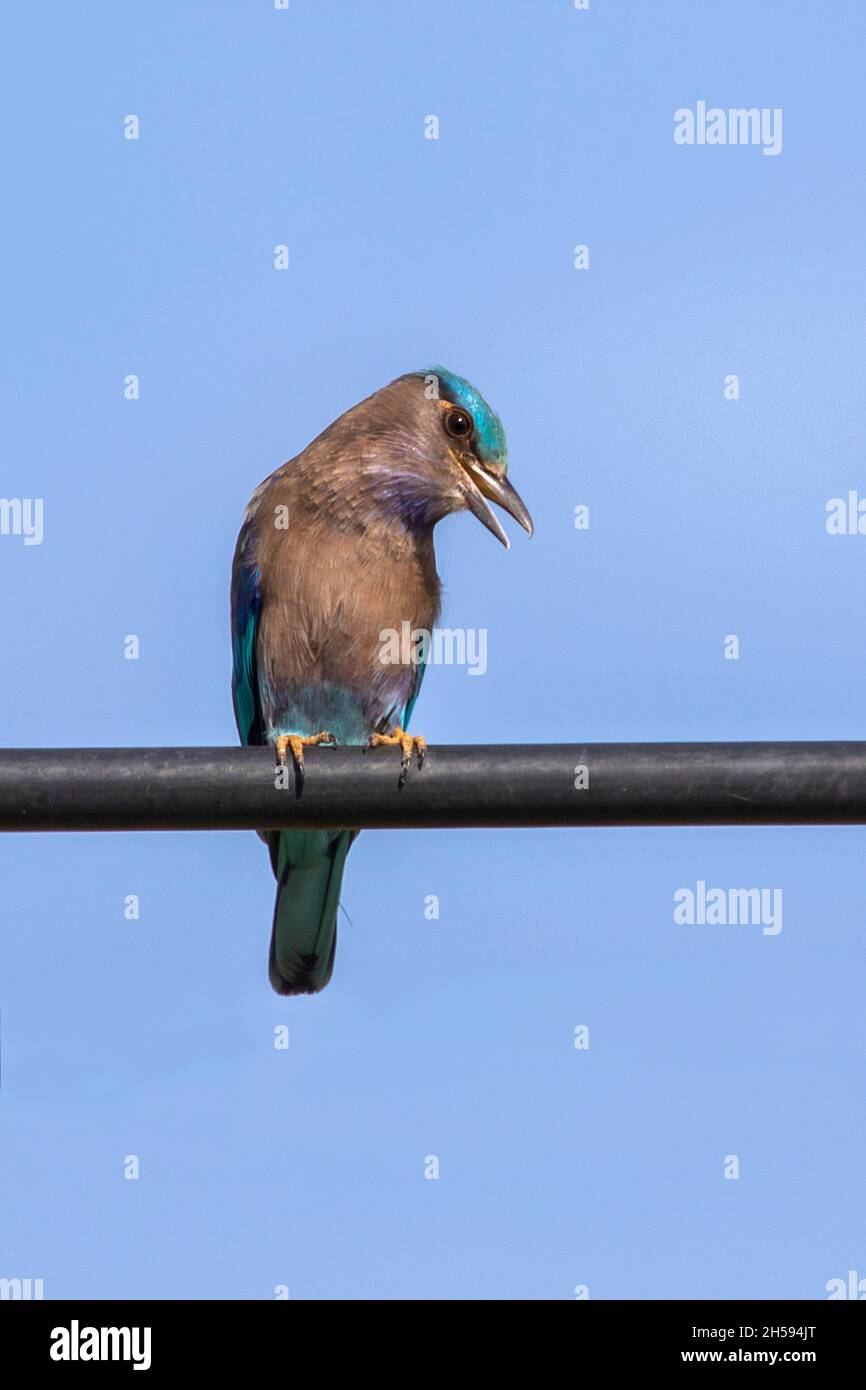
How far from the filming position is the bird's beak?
622cm

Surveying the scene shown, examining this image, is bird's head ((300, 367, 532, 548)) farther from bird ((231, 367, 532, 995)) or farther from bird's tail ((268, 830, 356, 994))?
bird's tail ((268, 830, 356, 994))

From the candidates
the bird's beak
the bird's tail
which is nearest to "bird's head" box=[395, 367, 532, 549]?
the bird's beak

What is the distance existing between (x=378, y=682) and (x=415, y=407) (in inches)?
37.7

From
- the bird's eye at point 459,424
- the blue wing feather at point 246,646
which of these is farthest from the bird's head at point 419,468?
the blue wing feather at point 246,646

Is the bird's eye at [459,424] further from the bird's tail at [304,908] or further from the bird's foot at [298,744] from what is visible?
the bird's tail at [304,908]

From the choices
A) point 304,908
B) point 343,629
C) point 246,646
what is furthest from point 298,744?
point 246,646

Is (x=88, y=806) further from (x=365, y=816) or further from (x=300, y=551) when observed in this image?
(x=300, y=551)

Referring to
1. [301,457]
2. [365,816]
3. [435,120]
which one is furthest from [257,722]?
[365,816]

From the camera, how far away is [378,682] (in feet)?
20.7

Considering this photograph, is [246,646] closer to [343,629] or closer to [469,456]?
[343,629]

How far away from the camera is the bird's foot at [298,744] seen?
3.58m

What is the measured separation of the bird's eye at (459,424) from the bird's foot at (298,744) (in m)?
1.09

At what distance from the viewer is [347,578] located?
623 cm

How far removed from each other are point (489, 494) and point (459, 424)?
28 centimetres
